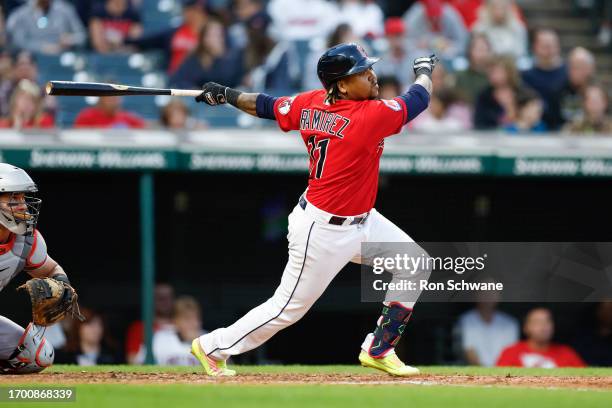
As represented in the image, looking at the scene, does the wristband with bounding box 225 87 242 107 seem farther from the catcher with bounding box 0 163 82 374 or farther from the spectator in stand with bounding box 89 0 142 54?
the spectator in stand with bounding box 89 0 142 54

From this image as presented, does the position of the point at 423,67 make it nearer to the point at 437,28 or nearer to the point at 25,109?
the point at 25,109

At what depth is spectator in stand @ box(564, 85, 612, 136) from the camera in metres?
10.2

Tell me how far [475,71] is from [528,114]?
28.6 inches

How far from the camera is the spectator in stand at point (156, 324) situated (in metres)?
9.42

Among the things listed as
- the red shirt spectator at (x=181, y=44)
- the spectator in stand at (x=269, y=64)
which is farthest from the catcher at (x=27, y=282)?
the red shirt spectator at (x=181, y=44)

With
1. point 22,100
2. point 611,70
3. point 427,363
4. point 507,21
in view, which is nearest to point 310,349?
point 427,363

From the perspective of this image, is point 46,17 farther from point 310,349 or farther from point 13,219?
point 13,219

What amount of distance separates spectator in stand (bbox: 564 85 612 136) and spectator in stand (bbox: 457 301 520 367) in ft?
5.40

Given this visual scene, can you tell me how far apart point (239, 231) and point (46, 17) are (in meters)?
2.78

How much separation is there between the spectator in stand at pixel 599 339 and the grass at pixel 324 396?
4.11 metres

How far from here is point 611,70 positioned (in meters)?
12.5

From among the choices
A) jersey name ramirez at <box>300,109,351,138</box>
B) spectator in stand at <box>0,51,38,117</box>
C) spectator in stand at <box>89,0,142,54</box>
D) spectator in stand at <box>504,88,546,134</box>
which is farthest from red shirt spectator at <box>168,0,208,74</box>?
jersey name ramirez at <box>300,109,351,138</box>

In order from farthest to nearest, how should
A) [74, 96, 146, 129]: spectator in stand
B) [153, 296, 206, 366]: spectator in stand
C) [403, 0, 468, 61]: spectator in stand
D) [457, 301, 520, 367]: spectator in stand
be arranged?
[403, 0, 468, 61]: spectator in stand
[74, 96, 146, 129]: spectator in stand
[457, 301, 520, 367]: spectator in stand
[153, 296, 206, 366]: spectator in stand

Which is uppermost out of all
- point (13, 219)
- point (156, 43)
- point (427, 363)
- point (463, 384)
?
point (156, 43)
